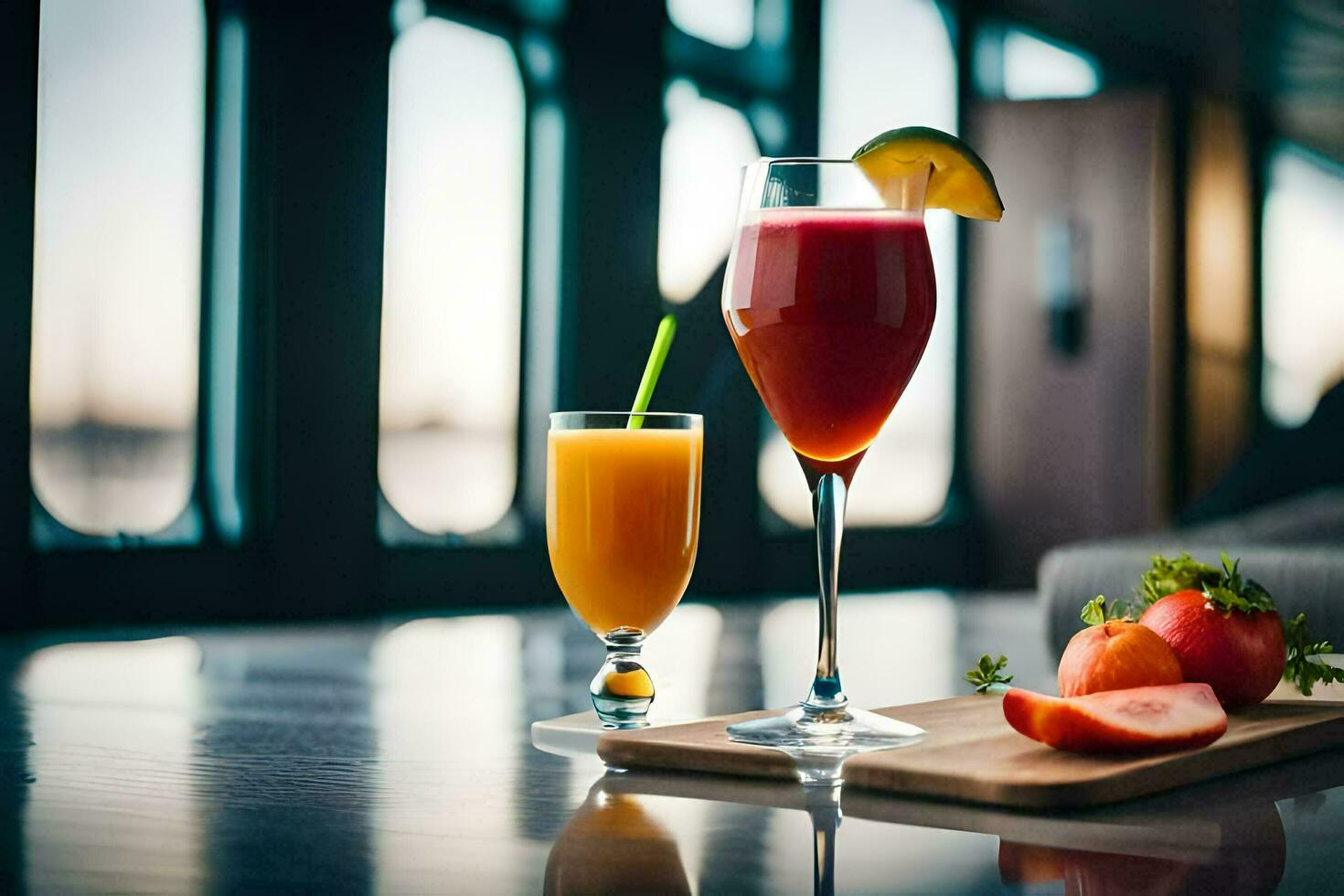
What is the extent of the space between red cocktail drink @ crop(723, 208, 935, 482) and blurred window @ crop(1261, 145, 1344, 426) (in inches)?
295

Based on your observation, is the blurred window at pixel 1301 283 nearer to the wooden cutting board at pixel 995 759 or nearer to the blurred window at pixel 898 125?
the blurred window at pixel 898 125

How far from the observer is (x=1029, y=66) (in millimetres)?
7902

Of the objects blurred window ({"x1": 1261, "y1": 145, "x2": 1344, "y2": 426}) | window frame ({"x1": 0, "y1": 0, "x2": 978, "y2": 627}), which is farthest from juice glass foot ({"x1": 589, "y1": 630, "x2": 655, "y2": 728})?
blurred window ({"x1": 1261, "y1": 145, "x2": 1344, "y2": 426})

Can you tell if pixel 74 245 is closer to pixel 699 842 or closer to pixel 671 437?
pixel 671 437

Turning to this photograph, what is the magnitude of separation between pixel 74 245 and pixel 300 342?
0.72 metres

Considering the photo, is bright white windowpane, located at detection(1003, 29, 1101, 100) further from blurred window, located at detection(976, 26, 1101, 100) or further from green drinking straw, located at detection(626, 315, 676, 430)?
green drinking straw, located at detection(626, 315, 676, 430)

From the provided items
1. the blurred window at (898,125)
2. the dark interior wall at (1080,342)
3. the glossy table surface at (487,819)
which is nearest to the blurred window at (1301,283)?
the dark interior wall at (1080,342)

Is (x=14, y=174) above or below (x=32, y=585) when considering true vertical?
above

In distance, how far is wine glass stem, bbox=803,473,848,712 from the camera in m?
1.02

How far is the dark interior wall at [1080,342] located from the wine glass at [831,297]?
641 cm

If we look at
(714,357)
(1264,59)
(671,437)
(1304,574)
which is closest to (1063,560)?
(1304,574)

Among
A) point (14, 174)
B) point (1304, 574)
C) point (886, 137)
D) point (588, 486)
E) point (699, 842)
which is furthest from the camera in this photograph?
point (14, 174)

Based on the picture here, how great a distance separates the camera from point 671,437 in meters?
1.30

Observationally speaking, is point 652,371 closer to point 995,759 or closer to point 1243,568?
point 995,759
